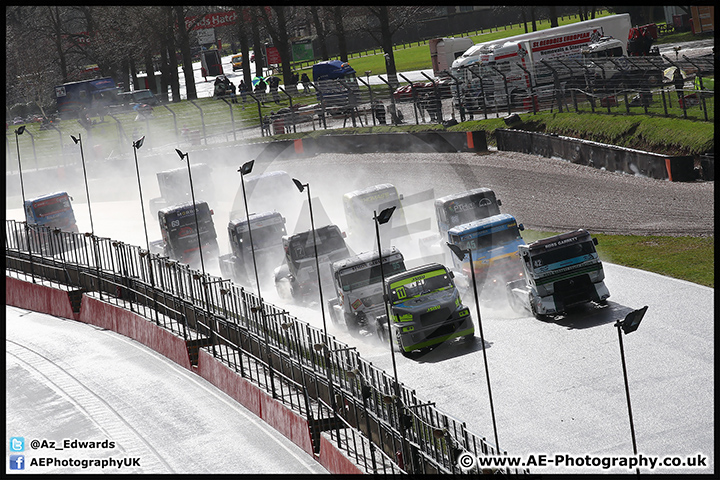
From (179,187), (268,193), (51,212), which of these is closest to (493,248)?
(268,193)

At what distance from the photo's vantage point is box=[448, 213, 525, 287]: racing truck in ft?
72.9

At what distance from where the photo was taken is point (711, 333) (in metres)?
17.6

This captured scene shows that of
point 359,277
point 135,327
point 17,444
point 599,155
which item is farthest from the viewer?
point 599,155

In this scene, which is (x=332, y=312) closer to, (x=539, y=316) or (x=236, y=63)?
(x=539, y=316)

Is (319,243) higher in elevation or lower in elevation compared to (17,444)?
higher

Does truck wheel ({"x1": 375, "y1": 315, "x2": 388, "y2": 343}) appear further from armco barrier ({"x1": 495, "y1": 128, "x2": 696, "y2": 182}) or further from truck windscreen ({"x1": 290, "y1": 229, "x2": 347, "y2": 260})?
armco barrier ({"x1": 495, "y1": 128, "x2": 696, "y2": 182})

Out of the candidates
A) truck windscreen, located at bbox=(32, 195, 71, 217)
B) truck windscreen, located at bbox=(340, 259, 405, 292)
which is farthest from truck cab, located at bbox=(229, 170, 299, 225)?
truck windscreen, located at bbox=(340, 259, 405, 292)

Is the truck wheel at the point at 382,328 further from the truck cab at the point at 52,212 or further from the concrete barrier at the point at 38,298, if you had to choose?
the truck cab at the point at 52,212

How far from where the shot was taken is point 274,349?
16953mm

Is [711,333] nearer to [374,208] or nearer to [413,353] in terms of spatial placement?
[413,353]

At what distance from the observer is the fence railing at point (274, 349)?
39.1 feet

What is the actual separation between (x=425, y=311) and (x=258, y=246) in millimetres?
9222
